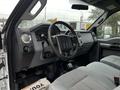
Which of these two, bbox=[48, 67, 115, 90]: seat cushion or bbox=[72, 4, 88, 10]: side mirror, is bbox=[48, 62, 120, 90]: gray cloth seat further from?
bbox=[72, 4, 88, 10]: side mirror

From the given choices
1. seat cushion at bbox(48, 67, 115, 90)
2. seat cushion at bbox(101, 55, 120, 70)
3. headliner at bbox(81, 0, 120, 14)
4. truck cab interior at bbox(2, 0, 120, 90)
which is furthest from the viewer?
headliner at bbox(81, 0, 120, 14)

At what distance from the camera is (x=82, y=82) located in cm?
186

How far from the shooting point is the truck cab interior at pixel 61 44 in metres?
1.91

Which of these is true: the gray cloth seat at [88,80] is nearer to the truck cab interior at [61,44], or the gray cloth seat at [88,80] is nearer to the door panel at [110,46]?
the truck cab interior at [61,44]

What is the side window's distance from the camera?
3.09 meters

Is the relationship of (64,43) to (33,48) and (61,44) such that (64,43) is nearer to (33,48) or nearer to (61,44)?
(61,44)

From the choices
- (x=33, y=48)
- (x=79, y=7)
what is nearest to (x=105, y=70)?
(x=33, y=48)

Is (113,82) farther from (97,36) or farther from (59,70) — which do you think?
(97,36)

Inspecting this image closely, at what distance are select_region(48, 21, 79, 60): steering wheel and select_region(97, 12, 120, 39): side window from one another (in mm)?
826

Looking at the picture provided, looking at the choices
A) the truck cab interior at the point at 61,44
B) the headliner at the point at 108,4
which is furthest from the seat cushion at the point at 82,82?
the headliner at the point at 108,4

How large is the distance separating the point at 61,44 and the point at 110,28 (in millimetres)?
1118

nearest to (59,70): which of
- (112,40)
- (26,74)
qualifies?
(26,74)

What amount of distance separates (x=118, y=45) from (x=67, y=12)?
921 mm

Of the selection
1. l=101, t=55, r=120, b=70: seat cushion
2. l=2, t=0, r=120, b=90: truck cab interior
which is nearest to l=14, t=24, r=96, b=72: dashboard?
l=2, t=0, r=120, b=90: truck cab interior
